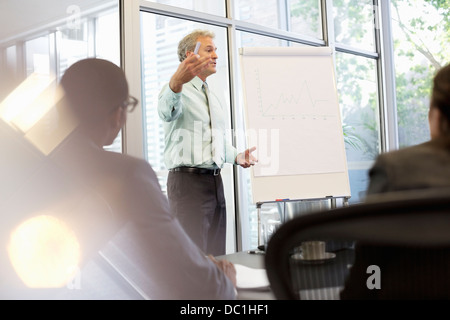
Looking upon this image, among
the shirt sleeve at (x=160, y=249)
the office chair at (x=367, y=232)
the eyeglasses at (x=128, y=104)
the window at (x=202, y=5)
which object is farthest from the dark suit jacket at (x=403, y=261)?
the window at (x=202, y=5)

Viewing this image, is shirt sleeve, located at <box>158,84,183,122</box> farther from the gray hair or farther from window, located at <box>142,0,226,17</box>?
window, located at <box>142,0,226,17</box>

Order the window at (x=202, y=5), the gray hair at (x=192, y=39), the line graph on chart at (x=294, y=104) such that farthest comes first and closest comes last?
the window at (x=202, y=5) → the line graph on chart at (x=294, y=104) → the gray hair at (x=192, y=39)

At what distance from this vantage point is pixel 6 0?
1599mm

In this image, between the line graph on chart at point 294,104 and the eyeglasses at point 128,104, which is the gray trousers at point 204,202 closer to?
the line graph on chart at point 294,104

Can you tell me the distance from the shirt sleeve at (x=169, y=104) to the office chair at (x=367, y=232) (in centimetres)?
156

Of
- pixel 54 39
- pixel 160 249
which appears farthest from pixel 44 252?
pixel 54 39

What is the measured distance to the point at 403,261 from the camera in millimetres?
448

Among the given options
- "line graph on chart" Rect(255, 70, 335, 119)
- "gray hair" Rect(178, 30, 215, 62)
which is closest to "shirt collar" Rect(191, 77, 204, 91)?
"gray hair" Rect(178, 30, 215, 62)

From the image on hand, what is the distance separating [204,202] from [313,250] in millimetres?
1848

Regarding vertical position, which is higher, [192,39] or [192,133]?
[192,39]

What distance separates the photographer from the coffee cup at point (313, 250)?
16.6 inches

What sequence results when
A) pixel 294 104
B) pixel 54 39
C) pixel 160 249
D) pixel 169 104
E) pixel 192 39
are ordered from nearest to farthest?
pixel 160 249 < pixel 54 39 < pixel 169 104 < pixel 192 39 < pixel 294 104

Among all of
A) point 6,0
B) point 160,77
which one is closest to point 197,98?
point 160,77

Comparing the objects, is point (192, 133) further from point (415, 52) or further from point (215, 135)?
point (415, 52)
